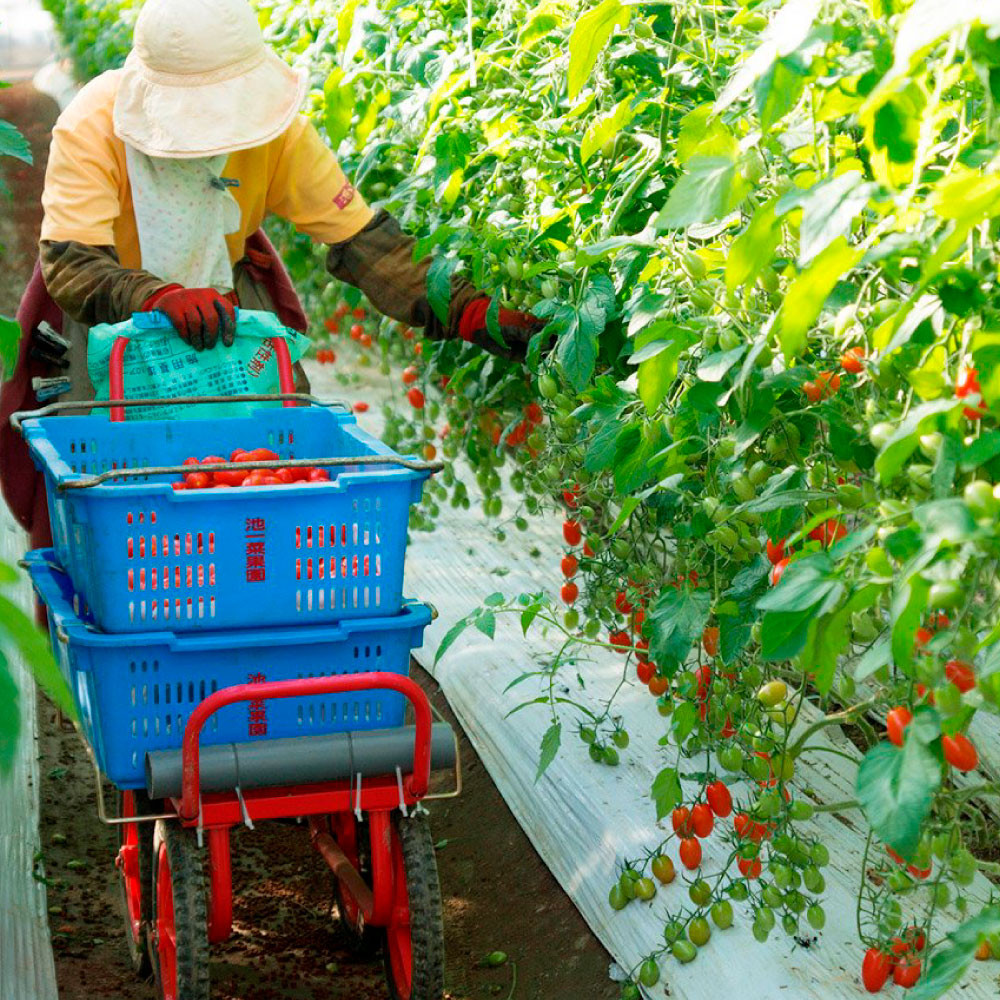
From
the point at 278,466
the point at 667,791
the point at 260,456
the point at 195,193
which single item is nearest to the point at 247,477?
the point at 278,466

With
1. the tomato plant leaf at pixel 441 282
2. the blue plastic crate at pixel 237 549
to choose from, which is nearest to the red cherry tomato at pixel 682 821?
the blue plastic crate at pixel 237 549

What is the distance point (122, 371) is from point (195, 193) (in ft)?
1.43

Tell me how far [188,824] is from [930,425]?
46.4 inches

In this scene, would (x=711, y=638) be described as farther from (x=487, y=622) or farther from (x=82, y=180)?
(x=82, y=180)

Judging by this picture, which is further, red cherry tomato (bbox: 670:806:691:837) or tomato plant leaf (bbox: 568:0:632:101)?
red cherry tomato (bbox: 670:806:691:837)

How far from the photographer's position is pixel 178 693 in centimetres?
204

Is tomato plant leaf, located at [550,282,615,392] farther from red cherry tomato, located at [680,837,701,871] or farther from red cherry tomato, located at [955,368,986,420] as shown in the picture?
red cherry tomato, located at [955,368,986,420]

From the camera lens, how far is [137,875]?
230cm

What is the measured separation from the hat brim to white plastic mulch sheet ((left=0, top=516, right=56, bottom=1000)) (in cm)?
73

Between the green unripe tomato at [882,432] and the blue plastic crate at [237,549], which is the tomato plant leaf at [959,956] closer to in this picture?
the green unripe tomato at [882,432]

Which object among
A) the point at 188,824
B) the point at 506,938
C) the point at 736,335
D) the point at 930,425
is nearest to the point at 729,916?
the point at 506,938

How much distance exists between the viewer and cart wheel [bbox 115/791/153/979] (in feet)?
7.50

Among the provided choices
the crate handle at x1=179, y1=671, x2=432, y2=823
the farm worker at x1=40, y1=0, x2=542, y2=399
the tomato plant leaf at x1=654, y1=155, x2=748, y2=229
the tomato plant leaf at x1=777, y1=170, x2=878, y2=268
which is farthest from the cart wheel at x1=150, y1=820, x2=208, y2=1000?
the tomato plant leaf at x1=777, y1=170, x2=878, y2=268

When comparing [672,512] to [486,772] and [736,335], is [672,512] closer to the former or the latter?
[736,335]
